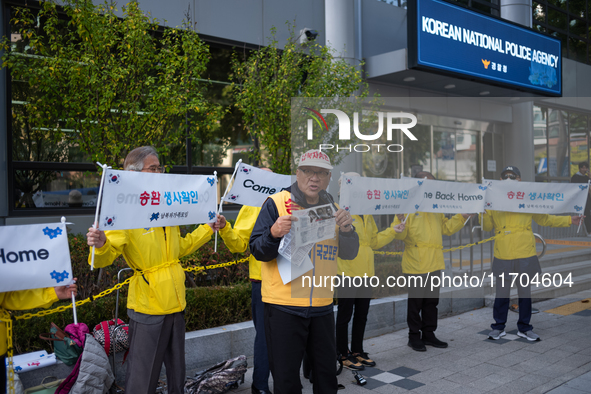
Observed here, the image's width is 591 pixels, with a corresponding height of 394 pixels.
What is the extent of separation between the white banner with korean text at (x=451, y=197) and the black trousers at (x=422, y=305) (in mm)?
861

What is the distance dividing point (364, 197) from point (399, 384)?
2015mm

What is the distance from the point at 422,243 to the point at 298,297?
3172 millimetres

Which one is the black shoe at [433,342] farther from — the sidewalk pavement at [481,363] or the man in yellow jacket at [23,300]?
the man in yellow jacket at [23,300]

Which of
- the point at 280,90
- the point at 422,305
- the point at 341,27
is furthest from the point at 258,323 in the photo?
the point at 341,27

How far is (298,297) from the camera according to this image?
340cm

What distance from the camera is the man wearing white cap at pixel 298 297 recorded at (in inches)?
132

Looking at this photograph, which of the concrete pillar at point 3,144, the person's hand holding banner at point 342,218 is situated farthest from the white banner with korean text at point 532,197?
the concrete pillar at point 3,144

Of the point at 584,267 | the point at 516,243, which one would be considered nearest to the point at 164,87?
the point at 516,243

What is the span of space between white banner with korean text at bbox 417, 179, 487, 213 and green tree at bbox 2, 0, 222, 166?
3.20 m

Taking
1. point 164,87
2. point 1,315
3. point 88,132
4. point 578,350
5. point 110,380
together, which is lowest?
point 578,350

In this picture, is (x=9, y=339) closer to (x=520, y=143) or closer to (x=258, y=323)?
(x=258, y=323)

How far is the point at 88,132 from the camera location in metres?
6.25

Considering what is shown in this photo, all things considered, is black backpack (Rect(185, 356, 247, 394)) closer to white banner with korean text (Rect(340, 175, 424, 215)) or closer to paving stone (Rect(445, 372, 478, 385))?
white banner with korean text (Rect(340, 175, 424, 215))

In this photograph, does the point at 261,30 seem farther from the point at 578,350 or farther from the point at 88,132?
the point at 578,350
